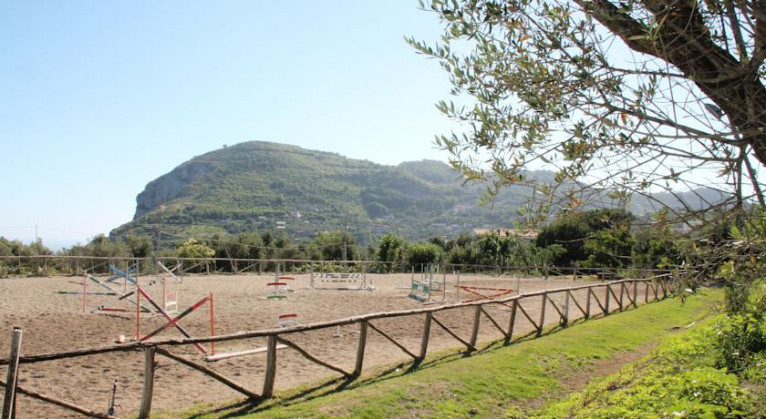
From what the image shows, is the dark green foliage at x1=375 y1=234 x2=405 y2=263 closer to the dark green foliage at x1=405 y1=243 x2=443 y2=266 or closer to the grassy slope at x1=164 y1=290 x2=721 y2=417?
the dark green foliage at x1=405 y1=243 x2=443 y2=266

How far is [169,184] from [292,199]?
44472 mm

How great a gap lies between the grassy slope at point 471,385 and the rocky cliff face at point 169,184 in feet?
→ 540

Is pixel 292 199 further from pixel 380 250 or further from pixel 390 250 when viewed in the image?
pixel 390 250

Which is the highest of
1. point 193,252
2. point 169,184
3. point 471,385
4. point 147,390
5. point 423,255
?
point 169,184

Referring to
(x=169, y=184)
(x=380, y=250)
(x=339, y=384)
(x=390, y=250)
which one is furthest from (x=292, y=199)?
(x=339, y=384)

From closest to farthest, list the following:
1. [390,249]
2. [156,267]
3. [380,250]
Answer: [156,267] < [390,249] < [380,250]

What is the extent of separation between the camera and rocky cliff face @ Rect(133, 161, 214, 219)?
16975cm

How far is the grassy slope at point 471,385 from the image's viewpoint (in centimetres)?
751

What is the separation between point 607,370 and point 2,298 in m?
18.7

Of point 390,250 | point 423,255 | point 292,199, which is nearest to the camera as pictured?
point 423,255

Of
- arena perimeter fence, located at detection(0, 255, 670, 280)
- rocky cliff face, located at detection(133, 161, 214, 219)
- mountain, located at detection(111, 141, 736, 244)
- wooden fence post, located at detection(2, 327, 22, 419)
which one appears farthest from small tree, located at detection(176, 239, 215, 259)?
rocky cliff face, located at detection(133, 161, 214, 219)

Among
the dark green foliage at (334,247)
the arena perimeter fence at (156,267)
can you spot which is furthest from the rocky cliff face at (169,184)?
the arena perimeter fence at (156,267)

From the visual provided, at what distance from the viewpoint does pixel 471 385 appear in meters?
8.91

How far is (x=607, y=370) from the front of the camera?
36.1 ft
